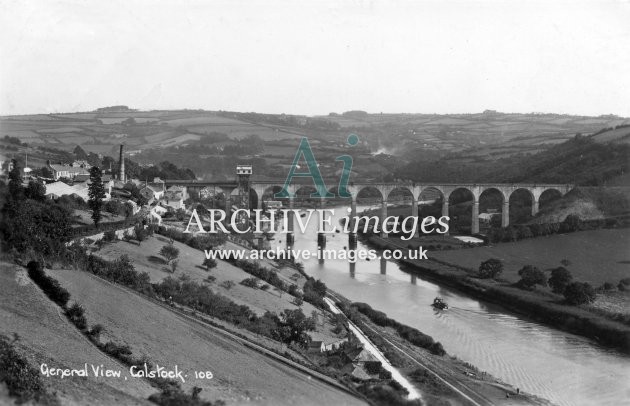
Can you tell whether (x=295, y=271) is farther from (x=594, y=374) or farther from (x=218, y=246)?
(x=594, y=374)

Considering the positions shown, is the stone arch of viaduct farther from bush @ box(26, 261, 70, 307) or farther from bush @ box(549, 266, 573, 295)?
bush @ box(26, 261, 70, 307)

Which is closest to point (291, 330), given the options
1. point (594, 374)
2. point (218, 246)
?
point (594, 374)

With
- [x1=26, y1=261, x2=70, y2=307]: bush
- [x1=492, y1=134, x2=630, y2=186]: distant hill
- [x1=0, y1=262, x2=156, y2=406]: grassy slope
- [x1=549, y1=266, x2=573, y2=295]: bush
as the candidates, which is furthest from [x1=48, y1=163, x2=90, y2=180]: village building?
[x1=492, y1=134, x2=630, y2=186]: distant hill

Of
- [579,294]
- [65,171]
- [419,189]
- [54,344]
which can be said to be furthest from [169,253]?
[419,189]

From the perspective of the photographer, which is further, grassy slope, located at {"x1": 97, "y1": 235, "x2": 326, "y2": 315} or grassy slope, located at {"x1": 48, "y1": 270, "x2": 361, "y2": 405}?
grassy slope, located at {"x1": 97, "y1": 235, "x2": 326, "y2": 315}

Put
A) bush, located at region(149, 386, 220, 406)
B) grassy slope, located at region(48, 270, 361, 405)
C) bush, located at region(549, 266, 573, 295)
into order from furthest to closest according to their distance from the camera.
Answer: bush, located at region(549, 266, 573, 295) → grassy slope, located at region(48, 270, 361, 405) → bush, located at region(149, 386, 220, 406)

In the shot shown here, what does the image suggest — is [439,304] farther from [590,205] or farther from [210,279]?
[590,205]
